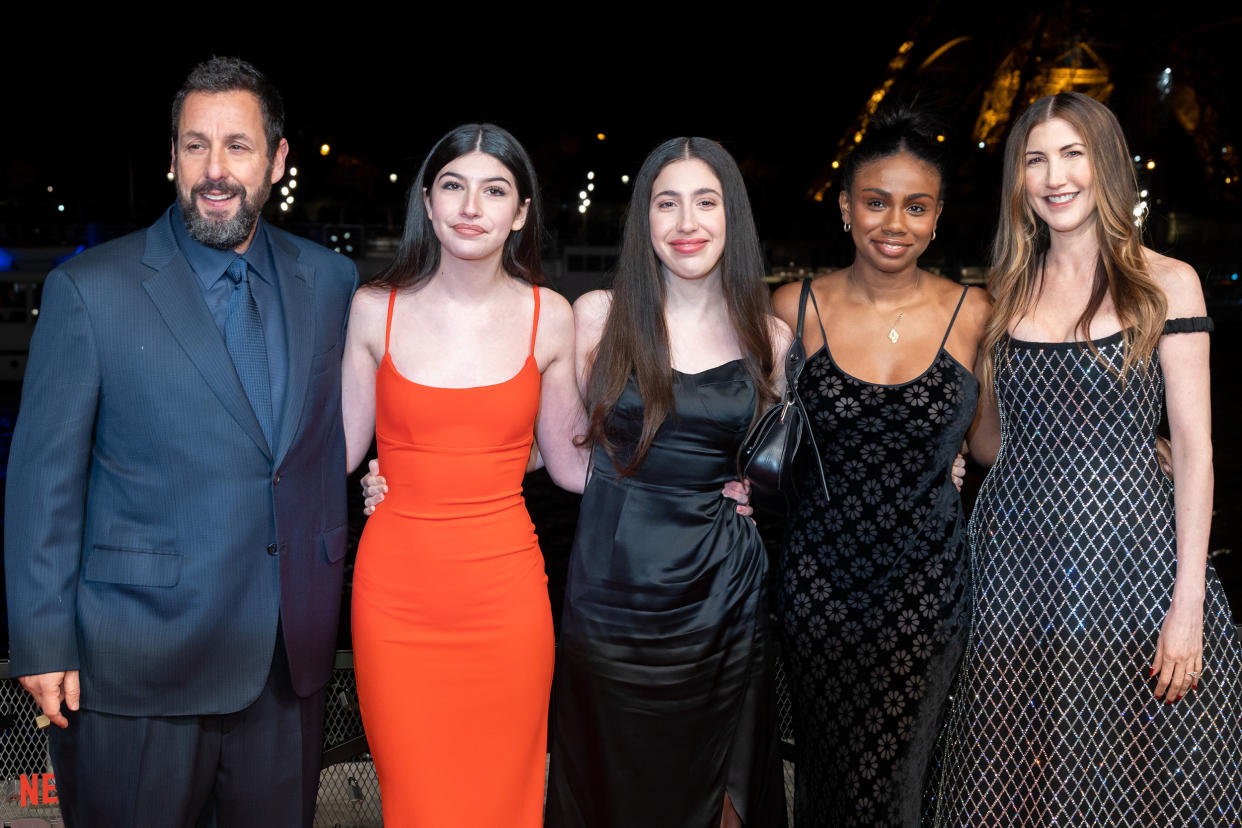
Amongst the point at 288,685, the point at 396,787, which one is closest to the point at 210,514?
the point at 288,685

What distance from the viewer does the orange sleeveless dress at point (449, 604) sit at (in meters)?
2.39

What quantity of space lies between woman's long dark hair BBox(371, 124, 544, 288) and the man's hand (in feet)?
3.45

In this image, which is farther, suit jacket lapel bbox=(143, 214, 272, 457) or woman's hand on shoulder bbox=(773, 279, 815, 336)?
woman's hand on shoulder bbox=(773, 279, 815, 336)

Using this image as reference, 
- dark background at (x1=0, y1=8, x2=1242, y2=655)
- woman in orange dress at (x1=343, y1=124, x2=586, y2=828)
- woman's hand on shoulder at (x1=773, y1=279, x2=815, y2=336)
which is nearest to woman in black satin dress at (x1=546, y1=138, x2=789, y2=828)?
woman in orange dress at (x1=343, y1=124, x2=586, y2=828)

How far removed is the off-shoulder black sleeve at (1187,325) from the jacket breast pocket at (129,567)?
6.94 ft

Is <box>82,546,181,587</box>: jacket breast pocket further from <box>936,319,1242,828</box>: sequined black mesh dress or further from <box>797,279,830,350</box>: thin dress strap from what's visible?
<box>936,319,1242,828</box>: sequined black mesh dress

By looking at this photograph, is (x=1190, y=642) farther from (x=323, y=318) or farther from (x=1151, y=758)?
(x=323, y=318)

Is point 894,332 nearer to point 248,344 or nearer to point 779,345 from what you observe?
point 779,345

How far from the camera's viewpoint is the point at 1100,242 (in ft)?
7.87

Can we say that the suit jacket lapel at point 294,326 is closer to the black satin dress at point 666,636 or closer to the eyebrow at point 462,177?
the eyebrow at point 462,177

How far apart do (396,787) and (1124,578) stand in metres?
1.69

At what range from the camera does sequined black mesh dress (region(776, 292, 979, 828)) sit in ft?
8.54

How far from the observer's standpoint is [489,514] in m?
2.43

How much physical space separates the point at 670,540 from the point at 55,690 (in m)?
1.31
